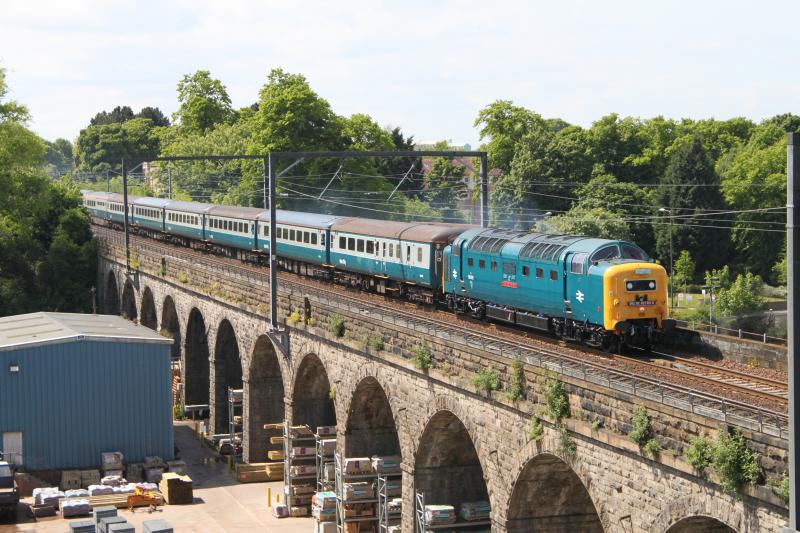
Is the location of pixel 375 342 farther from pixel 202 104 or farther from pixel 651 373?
pixel 202 104

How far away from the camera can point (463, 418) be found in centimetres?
2362

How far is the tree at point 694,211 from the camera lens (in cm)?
6638

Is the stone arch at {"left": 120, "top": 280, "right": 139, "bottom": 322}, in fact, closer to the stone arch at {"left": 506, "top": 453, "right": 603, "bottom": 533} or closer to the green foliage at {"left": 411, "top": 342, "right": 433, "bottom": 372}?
the green foliage at {"left": 411, "top": 342, "right": 433, "bottom": 372}

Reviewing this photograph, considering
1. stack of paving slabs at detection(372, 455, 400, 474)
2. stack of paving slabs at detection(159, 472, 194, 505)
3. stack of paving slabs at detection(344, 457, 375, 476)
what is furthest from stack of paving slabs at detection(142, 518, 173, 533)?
stack of paving slabs at detection(159, 472, 194, 505)

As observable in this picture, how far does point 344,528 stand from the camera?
102ft

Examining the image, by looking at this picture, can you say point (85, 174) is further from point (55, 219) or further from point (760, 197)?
point (760, 197)

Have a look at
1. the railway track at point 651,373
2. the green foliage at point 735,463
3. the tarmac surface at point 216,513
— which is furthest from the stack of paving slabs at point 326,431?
the green foliage at point 735,463

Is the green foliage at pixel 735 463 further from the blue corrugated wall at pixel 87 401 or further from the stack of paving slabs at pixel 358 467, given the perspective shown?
the blue corrugated wall at pixel 87 401

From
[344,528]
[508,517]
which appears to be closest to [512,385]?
[508,517]

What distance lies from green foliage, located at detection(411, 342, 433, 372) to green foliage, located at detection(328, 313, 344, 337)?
17.6 feet

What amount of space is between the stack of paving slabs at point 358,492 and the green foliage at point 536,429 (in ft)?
36.0

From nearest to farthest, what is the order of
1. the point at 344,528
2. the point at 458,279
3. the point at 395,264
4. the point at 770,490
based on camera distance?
the point at 770,490
the point at 344,528
the point at 458,279
the point at 395,264

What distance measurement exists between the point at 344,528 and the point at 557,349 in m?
8.95

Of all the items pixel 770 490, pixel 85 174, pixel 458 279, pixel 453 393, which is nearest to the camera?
Result: pixel 770 490
